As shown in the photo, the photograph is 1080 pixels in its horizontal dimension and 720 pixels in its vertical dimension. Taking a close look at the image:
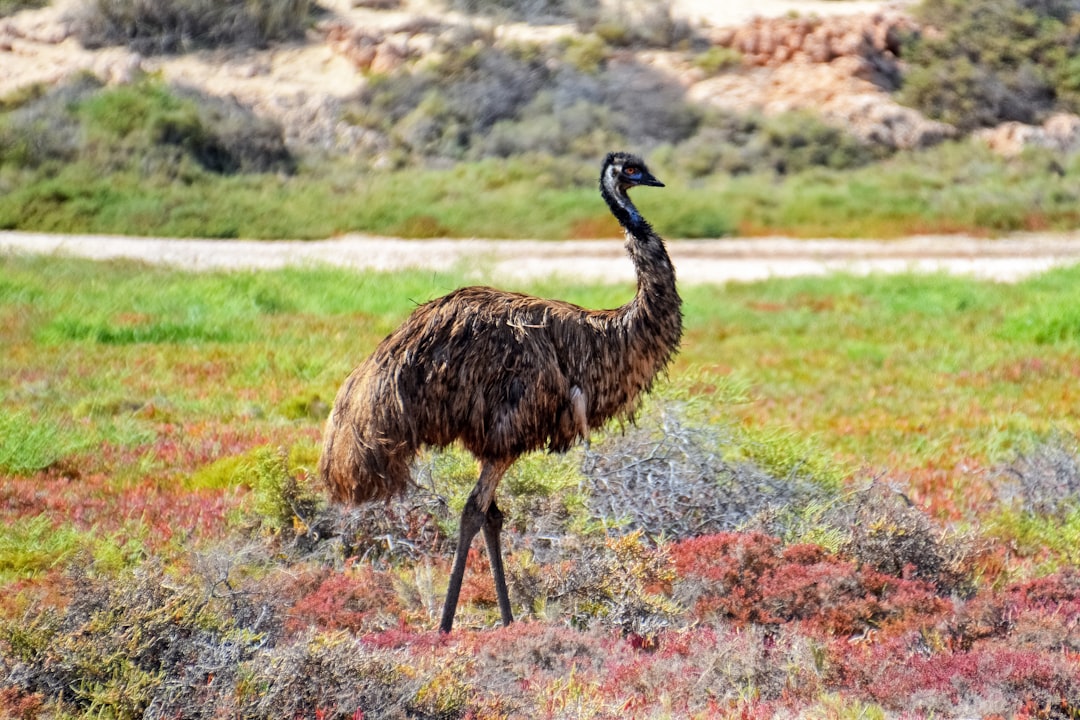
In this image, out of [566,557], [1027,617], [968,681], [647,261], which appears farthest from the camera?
[566,557]

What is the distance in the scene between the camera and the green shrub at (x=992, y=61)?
3712 centimetres

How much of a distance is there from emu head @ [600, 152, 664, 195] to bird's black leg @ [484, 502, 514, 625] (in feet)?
5.25

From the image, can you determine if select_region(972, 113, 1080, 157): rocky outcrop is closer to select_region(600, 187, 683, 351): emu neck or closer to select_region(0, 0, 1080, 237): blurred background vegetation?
select_region(0, 0, 1080, 237): blurred background vegetation

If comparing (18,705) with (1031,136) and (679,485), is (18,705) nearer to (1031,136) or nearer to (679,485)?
(679,485)

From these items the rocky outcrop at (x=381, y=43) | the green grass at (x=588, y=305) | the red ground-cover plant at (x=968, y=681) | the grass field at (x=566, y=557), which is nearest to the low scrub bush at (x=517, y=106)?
the rocky outcrop at (x=381, y=43)

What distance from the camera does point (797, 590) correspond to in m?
6.60

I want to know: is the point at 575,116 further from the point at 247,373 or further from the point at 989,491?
the point at 989,491

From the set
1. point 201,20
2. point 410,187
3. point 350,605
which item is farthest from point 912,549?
point 201,20

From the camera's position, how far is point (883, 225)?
2758 centimetres

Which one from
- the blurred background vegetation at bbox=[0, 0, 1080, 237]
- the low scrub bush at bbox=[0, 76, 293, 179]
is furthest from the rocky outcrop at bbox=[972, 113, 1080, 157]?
the low scrub bush at bbox=[0, 76, 293, 179]

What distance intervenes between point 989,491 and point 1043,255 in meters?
16.4

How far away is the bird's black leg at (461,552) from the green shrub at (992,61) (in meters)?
32.5

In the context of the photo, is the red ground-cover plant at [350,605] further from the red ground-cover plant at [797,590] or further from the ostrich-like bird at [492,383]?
the red ground-cover plant at [797,590]

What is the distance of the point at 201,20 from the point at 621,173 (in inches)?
1397
